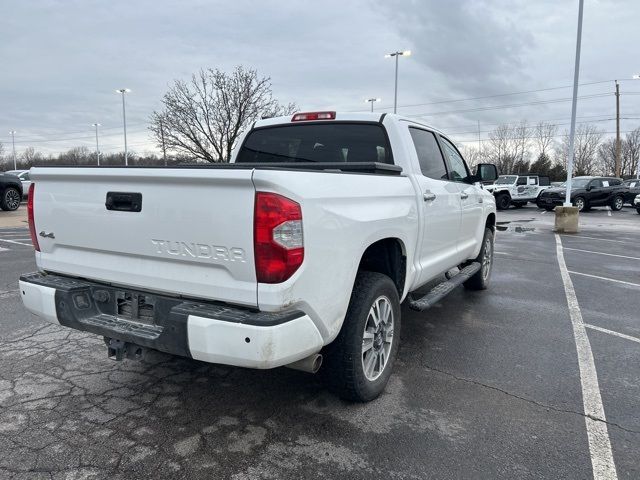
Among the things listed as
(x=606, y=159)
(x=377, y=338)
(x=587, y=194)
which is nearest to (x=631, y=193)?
(x=587, y=194)

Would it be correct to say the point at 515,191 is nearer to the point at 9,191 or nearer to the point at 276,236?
the point at 9,191

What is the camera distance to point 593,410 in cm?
323

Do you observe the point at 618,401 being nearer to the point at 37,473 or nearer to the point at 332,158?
the point at 332,158

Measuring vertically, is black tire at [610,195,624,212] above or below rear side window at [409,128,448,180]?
below

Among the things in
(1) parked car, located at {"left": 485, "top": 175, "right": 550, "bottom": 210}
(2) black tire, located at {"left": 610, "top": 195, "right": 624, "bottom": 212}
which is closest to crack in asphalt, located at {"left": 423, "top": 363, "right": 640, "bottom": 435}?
(1) parked car, located at {"left": 485, "top": 175, "right": 550, "bottom": 210}

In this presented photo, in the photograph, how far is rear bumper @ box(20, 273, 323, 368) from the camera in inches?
92.3

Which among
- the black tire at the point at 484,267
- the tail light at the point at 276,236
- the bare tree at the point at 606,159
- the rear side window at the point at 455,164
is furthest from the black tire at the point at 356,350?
the bare tree at the point at 606,159

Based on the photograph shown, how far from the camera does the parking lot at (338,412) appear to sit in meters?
2.55

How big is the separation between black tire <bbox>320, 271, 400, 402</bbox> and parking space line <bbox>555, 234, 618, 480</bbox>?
1306 mm

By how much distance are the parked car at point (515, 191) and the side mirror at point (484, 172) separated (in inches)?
856

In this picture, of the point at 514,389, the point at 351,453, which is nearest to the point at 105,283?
the point at 351,453

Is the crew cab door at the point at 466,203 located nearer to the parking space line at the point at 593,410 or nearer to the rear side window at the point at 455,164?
the rear side window at the point at 455,164

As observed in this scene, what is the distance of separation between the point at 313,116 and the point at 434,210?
136 centimetres

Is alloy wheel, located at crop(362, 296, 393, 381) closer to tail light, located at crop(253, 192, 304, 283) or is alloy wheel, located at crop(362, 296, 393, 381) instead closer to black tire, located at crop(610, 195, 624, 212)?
tail light, located at crop(253, 192, 304, 283)
